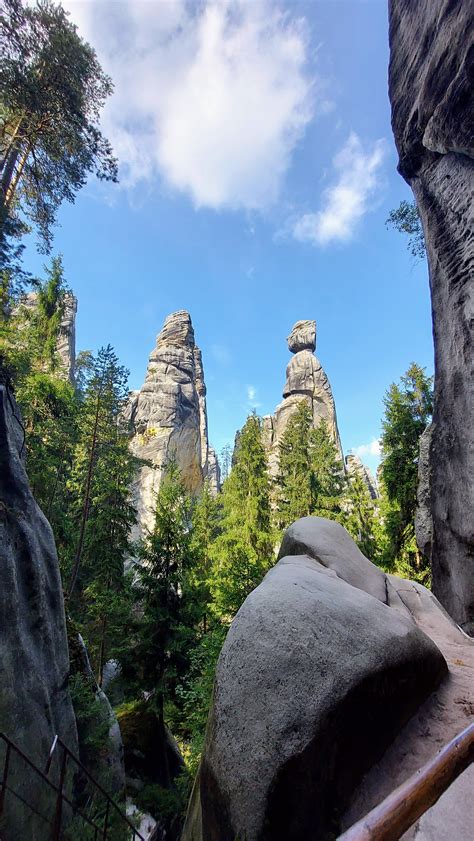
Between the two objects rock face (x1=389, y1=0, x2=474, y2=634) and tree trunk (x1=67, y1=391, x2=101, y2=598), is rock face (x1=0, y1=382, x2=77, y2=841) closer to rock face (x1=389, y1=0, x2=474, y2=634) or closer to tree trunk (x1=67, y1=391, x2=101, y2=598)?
tree trunk (x1=67, y1=391, x2=101, y2=598)

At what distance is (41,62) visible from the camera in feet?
34.1

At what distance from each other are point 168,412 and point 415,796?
140ft

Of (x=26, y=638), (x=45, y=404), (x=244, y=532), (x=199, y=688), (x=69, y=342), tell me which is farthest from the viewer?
(x=69, y=342)

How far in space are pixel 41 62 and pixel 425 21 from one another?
10.6 meters

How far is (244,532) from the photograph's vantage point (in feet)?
59.3

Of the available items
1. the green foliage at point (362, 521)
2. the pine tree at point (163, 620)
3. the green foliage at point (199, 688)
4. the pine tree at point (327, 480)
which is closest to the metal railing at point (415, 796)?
the green foliage at point (199, 688)

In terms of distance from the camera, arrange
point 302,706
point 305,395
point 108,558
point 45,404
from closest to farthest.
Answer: point 302,706 → point 108,558 → point 45,404 → point 305,395

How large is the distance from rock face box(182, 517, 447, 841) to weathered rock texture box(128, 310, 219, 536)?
34.1m

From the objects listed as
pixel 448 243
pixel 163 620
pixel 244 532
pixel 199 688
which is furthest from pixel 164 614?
pixel 448 243

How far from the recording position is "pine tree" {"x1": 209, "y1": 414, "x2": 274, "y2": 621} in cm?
1418

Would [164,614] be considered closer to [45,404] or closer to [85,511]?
[85,511]

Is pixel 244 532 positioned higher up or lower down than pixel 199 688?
higher up

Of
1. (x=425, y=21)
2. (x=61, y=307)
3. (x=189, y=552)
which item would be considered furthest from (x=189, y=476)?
(x=425, y=21)

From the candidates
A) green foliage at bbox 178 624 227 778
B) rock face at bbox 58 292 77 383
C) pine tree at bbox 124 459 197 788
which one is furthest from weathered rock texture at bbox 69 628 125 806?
rock face at bbox 58 292 77 383
